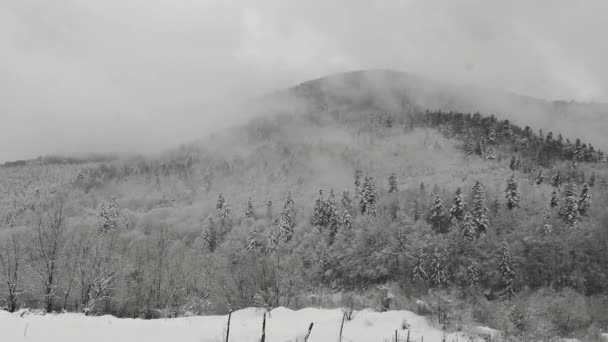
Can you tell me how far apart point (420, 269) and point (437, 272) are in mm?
3712

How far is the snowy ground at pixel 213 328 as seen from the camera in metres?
12.0

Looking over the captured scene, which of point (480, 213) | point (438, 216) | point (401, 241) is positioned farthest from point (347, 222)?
point (480, 213)

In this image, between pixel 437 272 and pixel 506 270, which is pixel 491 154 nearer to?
pixel 506 270

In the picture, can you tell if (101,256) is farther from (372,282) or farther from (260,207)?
(260,207)

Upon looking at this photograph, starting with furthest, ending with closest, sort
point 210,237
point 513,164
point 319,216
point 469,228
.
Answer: point 513,164 → point 210,237 → point 319,216 → point 469,228

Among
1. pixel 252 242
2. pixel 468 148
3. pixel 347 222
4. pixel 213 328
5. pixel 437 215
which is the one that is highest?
pixel 468 148

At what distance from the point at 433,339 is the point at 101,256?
32.8m

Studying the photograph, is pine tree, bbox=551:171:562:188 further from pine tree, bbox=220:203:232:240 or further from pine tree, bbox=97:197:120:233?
pine tree, bbox=97:197:120:233

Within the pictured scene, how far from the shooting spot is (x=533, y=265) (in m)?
90.6

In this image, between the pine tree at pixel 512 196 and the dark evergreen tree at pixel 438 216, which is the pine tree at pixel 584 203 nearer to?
the pine tree at pixel 512 196

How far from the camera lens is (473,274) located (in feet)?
289

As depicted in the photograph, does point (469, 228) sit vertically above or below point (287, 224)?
above

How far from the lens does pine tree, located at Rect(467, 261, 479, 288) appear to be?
285ft

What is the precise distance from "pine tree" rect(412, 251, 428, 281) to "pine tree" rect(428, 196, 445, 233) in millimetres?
17614
